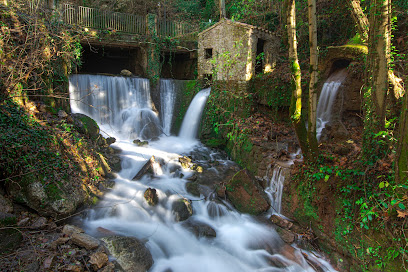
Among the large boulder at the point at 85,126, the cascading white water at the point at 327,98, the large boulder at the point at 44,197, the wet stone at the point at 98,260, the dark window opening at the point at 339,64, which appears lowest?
the wet stone at the point at 98,260

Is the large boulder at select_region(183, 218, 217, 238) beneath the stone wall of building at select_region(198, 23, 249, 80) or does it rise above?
beneath

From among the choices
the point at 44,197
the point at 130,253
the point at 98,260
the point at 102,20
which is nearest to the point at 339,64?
the point at 130,253

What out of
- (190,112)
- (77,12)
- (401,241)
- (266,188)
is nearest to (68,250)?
(266,188)

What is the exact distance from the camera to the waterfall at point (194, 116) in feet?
38.1

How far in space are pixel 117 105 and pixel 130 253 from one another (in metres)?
8.78

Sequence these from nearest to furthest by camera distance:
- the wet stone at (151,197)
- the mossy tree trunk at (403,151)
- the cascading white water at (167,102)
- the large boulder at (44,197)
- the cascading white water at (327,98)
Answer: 1. the mossy tree trunk at (403,151)
2. the large boulder at (44,197)
3. the wet stone at (151,197)
4. the cascading white water at (327,98)
5. the cascading white water at (167,102)

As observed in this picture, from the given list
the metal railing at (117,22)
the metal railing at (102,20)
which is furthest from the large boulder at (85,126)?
the metal railing at (102,20)

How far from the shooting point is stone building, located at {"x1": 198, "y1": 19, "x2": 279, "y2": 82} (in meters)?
10.4

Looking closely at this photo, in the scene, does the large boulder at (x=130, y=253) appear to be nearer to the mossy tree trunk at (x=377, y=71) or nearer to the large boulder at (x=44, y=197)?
the large boulder at (x=44, y=197)

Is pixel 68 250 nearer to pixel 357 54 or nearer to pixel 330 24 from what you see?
pixel 357 54

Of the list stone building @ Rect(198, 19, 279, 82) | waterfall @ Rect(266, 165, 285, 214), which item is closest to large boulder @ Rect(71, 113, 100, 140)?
stone building @ Rect(198, 19, 279, 82)

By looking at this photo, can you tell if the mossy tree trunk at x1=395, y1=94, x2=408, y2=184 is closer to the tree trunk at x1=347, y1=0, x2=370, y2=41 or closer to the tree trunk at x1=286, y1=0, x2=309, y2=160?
the tree trunk at x1=286, y1=0, x2=309, y2=160

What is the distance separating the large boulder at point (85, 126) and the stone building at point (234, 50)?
5459 mm

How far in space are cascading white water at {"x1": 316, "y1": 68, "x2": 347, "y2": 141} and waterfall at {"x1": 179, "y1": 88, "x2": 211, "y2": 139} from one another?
5295 millimetres
